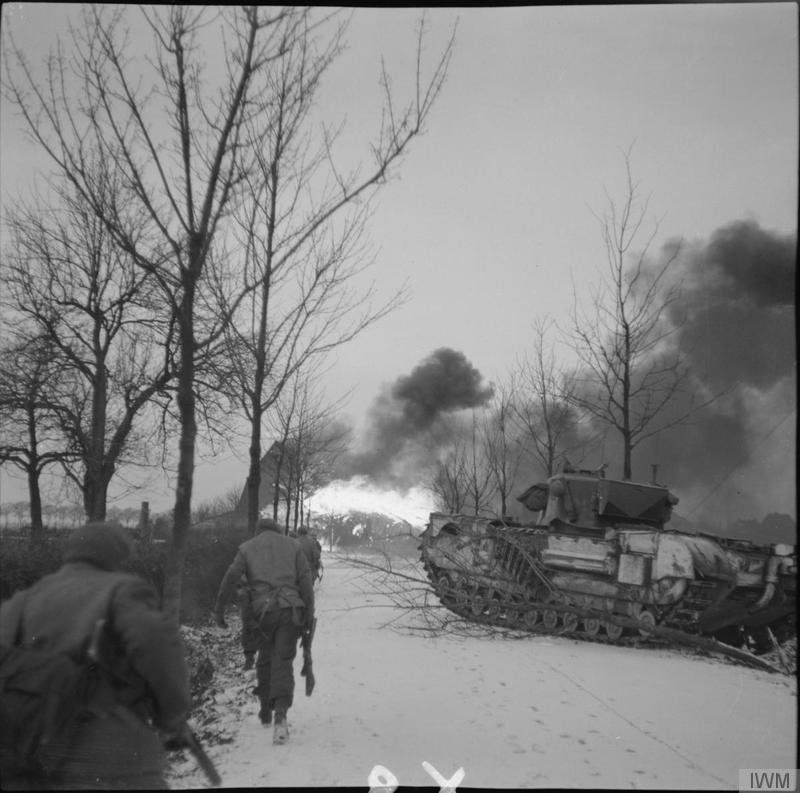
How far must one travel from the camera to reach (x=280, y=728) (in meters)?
4.58

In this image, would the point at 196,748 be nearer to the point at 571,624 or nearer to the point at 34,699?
the point at 34,699

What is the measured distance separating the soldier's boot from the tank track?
4.20 metres

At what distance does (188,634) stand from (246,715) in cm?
303

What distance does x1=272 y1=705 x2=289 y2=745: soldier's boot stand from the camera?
4.55 metres

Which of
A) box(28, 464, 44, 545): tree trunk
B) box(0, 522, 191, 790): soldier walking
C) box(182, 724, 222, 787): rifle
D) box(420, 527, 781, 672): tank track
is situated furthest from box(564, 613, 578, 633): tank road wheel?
box(0, 522, 191, 790): soldier walking

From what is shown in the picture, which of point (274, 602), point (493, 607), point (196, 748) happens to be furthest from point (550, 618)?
point (196, 748)

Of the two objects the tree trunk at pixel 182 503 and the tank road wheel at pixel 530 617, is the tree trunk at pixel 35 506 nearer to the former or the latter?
the tree trunk at pixel 182 503

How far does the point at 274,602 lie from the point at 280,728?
0.78m

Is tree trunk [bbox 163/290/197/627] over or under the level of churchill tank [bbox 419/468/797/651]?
over

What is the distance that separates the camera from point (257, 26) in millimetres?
5266

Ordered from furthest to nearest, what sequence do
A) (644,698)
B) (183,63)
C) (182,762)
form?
(644,698) → (183,63) → (182,762)

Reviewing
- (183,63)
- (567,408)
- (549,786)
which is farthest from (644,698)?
(567,408)

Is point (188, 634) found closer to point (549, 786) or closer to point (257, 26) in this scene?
point (549, 786)

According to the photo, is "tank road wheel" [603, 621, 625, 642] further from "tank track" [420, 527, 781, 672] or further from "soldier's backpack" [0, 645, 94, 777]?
"soldier's backpack" [0, 645, 94, 777]
